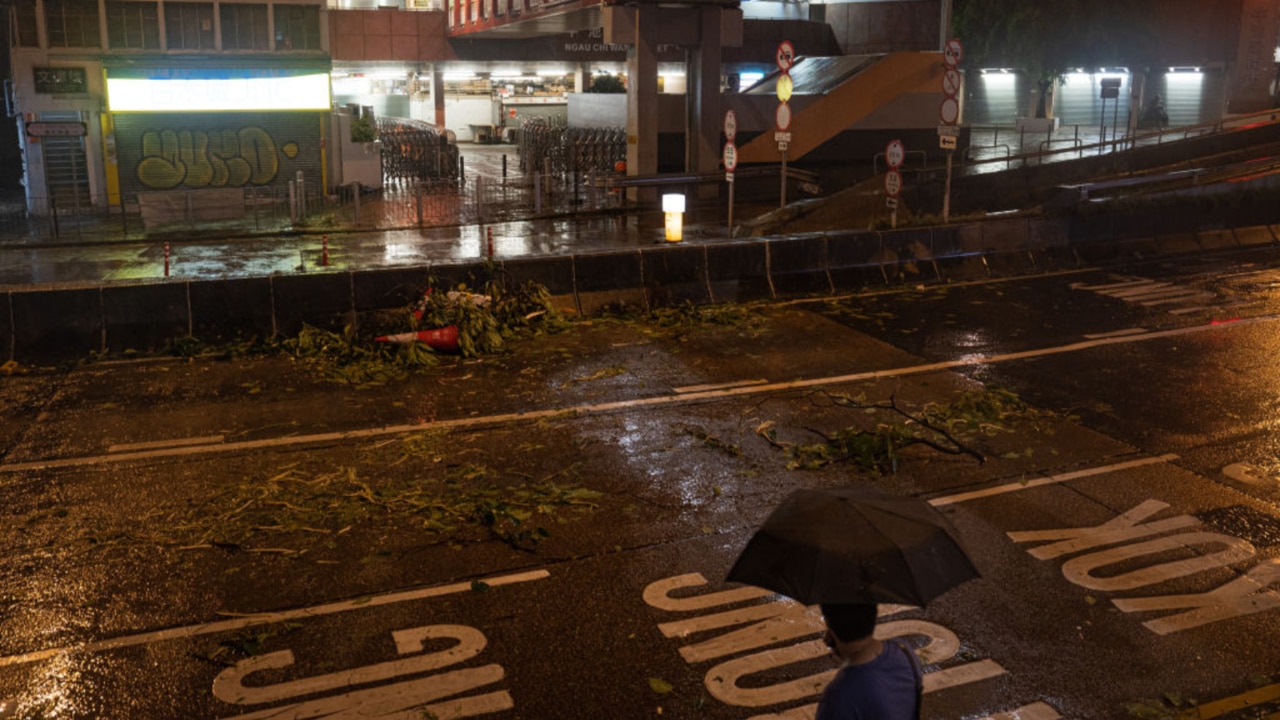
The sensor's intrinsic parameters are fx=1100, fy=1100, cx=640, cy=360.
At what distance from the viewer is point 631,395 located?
11820mm

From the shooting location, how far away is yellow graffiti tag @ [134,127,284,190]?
2848cm

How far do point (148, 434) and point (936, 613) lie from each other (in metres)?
7.67

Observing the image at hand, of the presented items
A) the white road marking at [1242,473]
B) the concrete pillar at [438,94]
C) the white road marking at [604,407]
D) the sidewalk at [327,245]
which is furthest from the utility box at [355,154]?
the white road marking at [1242,473]

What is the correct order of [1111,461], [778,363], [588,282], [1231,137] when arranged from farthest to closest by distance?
[1231,137] → [588,282] → [778,363] → [1111,461]

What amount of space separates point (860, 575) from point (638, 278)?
1269cm

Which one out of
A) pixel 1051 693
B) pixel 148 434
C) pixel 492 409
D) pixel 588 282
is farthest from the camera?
pixel 588 282

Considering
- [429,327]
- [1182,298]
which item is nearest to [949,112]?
[1182,298]

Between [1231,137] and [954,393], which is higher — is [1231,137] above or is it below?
above

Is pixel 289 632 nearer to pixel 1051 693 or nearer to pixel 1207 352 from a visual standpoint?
pixel 1051 693

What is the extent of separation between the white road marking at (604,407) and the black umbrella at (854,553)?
7142 mm

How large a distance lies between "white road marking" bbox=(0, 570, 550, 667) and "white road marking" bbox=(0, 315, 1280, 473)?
3482 millimetres

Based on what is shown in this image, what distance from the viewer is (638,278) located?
53.1 feet

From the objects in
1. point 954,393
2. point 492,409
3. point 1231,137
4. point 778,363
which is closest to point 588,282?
point 778,363

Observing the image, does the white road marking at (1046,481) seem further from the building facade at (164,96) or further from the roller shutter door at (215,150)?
the roller shutter door at (215,150)
